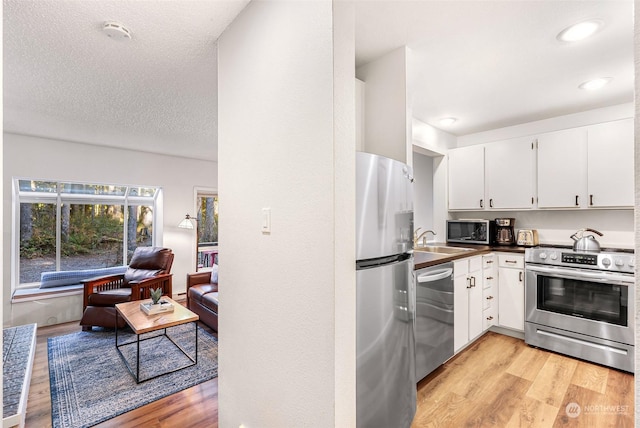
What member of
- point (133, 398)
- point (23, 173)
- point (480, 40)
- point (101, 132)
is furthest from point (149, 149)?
point (480, 40)

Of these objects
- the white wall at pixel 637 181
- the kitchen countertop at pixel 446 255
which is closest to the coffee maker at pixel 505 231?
the kitchen countertop at pixel 446 255

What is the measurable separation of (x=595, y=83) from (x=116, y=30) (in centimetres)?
350

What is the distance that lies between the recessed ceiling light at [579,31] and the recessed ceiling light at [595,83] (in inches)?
32.1

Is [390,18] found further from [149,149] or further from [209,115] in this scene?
[149,149]

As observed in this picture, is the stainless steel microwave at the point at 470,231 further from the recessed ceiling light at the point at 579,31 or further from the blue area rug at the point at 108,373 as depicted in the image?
the blue area rug at the point at 108,373

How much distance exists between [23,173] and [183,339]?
2.88 m

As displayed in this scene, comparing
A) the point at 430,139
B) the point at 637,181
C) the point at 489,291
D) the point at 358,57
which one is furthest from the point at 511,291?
the point at 637,181

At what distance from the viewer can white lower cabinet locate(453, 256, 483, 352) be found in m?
2.63

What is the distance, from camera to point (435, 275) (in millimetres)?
2295

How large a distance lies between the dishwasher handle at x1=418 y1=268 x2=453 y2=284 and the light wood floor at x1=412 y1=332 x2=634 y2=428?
82 cm

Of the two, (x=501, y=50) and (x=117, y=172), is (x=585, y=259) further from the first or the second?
(x=117, y=172)

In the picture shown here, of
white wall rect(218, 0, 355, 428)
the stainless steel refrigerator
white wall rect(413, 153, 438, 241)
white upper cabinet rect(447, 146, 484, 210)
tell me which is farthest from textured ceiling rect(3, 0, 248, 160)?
white upper cabinet rect(447, 146, 484, 210)

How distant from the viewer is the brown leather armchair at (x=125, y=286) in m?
3.51

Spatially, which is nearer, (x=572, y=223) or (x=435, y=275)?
(x=435, y=275)
